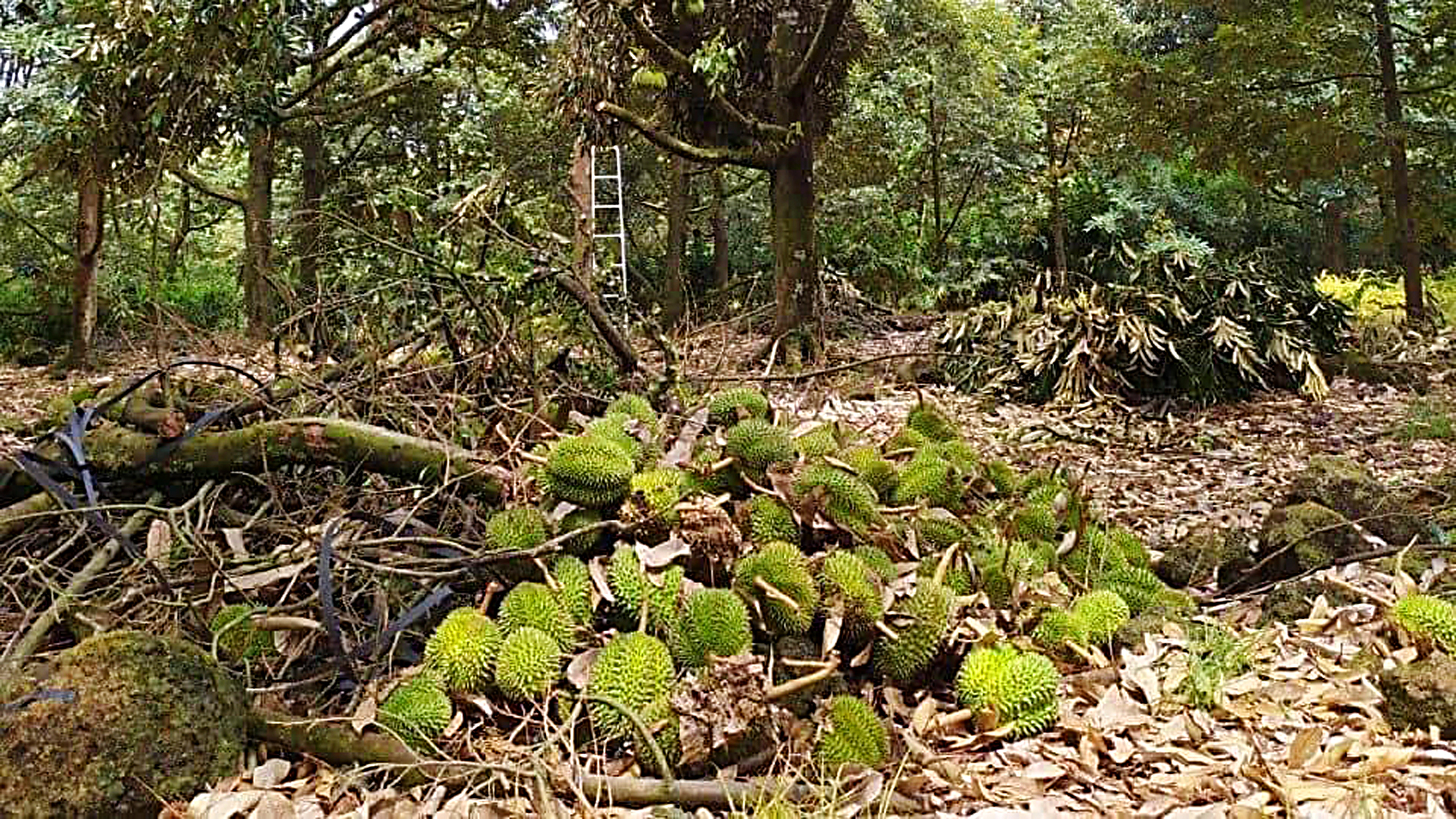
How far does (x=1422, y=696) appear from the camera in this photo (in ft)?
4.88

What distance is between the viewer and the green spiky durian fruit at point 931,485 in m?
2.10

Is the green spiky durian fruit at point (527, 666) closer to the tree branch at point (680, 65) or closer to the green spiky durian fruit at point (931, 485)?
the green spiky durian fruit at point (931, 485)

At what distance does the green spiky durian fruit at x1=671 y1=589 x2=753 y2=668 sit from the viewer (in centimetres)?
154

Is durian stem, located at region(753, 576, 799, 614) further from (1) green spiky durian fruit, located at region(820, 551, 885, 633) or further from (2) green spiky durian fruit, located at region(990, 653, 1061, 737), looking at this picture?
(2) green spiky durian fruit, located at region(990, 653, 1061, 737)

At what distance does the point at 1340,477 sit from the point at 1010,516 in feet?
3.44

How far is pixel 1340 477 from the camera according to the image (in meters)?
2.66

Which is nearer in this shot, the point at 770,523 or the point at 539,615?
the point at 539,615

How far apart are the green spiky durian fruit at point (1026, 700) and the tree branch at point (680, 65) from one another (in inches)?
172

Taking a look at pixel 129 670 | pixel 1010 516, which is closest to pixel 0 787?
pixel 129 670

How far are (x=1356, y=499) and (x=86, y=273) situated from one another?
27.3 ft

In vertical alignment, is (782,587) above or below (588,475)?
below

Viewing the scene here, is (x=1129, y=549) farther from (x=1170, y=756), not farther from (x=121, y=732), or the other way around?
(x=121, y=732)

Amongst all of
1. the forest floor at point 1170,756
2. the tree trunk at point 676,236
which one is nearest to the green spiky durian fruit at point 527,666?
the forest floor at point 1170,756

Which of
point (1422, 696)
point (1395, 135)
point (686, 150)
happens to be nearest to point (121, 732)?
point (1422, 696)
